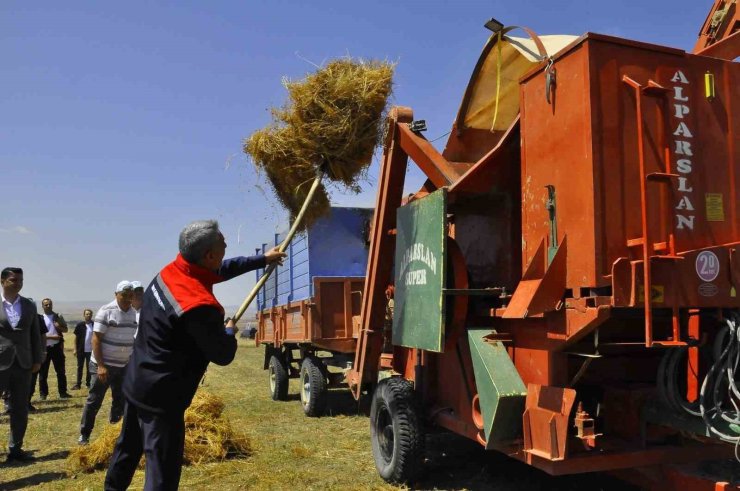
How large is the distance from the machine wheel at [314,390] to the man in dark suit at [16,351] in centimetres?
351

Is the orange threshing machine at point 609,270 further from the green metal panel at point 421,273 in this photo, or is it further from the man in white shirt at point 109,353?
the man in white shirt at point 109,353

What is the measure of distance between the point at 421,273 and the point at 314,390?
180 inches

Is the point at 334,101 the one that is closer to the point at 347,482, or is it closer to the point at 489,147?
the point at 489,147

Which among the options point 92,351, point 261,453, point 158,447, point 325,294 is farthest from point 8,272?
point 158,447

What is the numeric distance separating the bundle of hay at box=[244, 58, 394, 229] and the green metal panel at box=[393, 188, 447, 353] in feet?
3.08

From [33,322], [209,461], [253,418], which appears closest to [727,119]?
[209,461]

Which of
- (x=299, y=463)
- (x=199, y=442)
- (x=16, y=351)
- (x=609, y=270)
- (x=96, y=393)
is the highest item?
(x=609, y=270)

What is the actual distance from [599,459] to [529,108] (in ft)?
6.96

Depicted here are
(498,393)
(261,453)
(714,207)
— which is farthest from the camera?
(261,453)

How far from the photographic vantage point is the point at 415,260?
4.73 meters

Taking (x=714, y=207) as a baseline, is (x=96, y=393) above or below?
below

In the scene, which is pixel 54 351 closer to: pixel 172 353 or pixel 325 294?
pixel 325 294

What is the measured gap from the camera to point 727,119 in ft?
11.9

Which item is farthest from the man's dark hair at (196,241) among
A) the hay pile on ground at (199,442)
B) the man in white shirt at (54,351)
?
the man in white shirt at (54,351)
